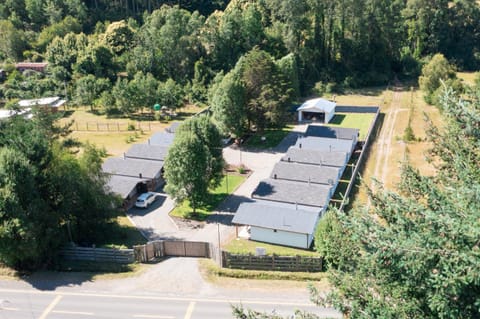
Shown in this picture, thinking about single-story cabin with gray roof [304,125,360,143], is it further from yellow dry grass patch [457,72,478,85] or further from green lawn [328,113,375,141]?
yellow dry grass patch [457,72,478,85]

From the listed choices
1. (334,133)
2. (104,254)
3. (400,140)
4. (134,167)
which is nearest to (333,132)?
(334,133)

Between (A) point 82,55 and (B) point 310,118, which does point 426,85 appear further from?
(A) point 82,55

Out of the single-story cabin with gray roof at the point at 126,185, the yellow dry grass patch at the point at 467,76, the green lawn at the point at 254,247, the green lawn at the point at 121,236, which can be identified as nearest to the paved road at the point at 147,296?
the green lawn at the point at 254,247

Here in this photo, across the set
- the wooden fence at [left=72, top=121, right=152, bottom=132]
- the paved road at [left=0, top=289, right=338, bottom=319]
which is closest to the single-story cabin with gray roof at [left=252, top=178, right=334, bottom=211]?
the paved road at [left=0, top=289, right=338, bottom=319]

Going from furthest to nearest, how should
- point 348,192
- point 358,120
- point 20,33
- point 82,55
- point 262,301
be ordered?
point 20,33
point 82,55
point 358,120
point 348,192
point 262,301

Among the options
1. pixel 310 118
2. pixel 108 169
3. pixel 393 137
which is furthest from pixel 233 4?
pixel 108 169
